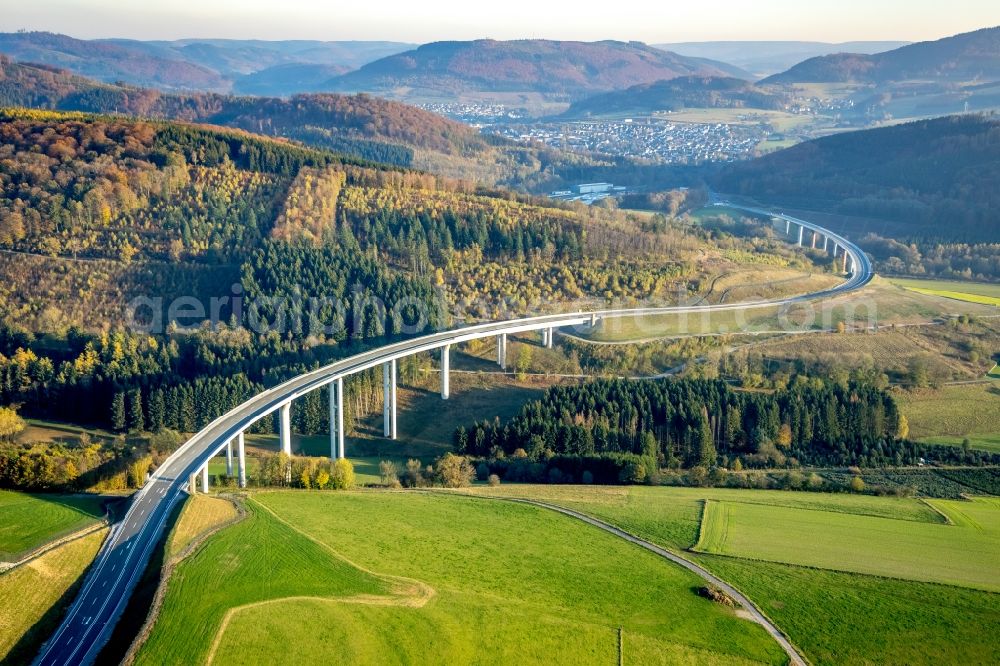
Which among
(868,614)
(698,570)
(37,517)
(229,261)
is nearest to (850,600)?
(868,614)

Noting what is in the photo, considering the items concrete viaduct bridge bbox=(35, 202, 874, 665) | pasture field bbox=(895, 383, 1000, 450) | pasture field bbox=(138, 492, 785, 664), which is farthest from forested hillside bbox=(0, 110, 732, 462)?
pasture field bbox=(895, 383, 1000, 450)

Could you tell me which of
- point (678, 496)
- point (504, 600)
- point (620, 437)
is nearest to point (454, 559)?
point (504, 600)

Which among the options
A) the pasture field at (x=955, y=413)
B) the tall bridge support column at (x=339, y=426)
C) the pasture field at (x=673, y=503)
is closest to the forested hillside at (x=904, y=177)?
the pasture field at (x=955, y=413)

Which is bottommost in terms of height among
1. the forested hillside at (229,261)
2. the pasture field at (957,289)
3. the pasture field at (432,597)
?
the pasture field at (432,597)

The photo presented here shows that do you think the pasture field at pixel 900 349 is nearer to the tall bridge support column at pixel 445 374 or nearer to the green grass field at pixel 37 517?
the tall bridge support column at pixel 445 374

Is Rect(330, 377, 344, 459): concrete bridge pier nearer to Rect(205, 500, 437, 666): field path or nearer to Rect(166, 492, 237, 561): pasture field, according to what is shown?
Rect(166, 492, 237, 561): pasture field

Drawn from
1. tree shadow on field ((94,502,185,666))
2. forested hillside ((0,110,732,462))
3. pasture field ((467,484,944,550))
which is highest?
forested hillside ((0,110,732,462))

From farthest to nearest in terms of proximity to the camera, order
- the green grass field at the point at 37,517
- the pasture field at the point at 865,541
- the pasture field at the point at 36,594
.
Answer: the pasture field at the point at 865,541
the green grass field at the point at 37,517
the pasture field at the point at 36,594
